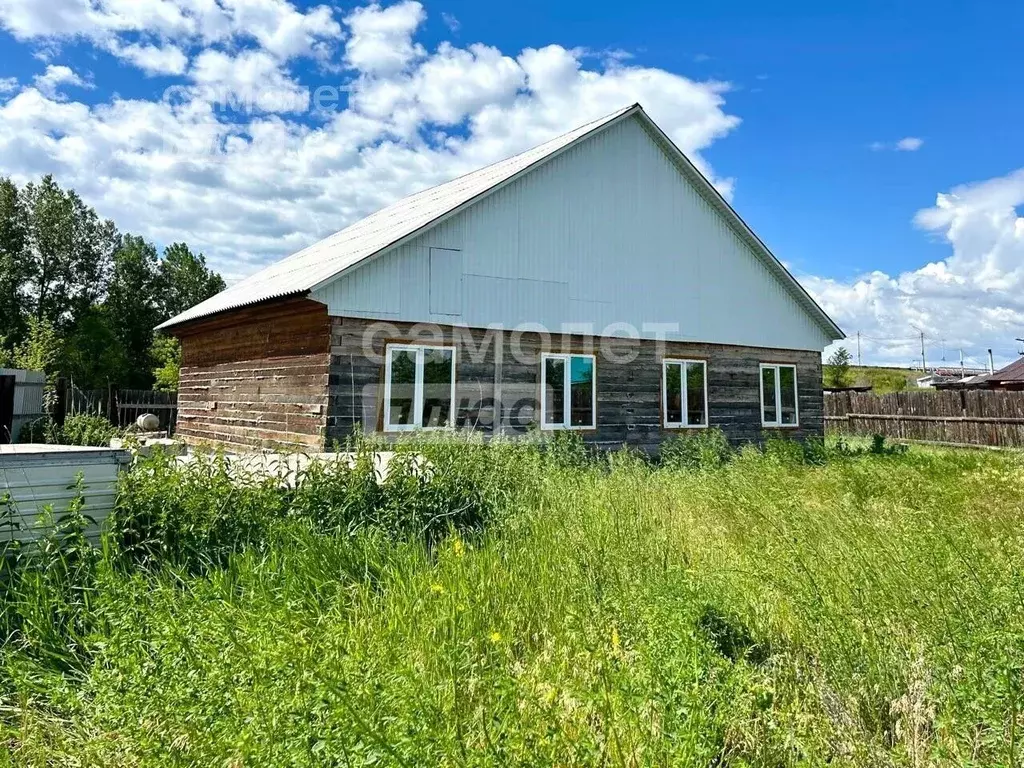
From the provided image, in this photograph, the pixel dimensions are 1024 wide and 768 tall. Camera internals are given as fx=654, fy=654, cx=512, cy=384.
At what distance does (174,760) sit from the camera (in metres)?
2.49

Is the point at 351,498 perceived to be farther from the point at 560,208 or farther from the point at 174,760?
the point at 560,208

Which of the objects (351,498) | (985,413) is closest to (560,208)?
(351,498)

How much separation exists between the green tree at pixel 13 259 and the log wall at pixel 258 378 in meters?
23.2

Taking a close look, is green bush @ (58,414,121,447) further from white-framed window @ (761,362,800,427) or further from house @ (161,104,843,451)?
white-framed window @ (761,362,800,427)

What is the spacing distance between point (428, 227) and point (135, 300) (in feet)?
109

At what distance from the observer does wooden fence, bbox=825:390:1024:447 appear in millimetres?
20172

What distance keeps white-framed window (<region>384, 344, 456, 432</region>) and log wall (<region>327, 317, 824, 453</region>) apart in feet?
Answer: 0.46

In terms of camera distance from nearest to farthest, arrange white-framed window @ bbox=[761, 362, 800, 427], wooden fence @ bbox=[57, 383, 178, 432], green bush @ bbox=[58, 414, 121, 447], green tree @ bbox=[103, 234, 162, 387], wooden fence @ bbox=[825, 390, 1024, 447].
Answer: green bush @ bbox=[58, 414, 121, 447] → white-framed window @ bbox=[761, 362, 800, 427] → wooden fence @ bbox=[825, 390, 1024, 447] → wooden fence @ bbox=[57, 383, 178, 432] → green tree @ bbox=[103, 234, 162, 387]

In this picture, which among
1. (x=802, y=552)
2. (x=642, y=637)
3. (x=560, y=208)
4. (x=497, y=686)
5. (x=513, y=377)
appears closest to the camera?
(x=497, y=686)

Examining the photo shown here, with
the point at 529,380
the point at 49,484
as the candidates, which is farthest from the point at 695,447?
the point at 49,484

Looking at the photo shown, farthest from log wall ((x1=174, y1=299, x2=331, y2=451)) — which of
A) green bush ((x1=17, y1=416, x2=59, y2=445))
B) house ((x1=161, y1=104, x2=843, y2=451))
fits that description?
green bush ((x1=17, y1=416, x2=59, y2=445))

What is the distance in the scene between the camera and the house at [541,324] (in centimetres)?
1112

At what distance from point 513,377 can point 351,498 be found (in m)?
6.93

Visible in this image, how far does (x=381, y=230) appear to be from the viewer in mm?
14297
